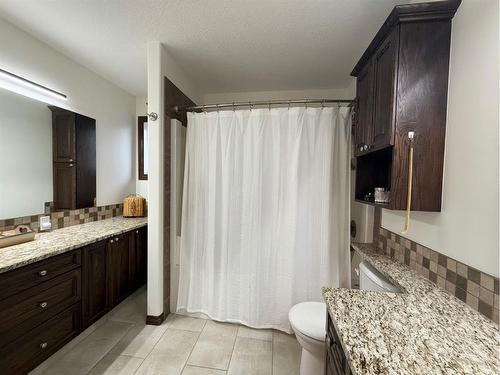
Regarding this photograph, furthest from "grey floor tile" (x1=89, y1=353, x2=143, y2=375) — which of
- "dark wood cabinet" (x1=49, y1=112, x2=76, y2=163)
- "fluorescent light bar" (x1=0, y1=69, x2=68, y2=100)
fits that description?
"fluorescent light bar" (x1=0, y1=69, x2=68, y2=100)

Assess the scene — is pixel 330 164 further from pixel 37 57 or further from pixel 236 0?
pixel 37 57

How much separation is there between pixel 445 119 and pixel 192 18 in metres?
1.72

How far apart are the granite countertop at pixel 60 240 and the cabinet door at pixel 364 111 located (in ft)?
7.18

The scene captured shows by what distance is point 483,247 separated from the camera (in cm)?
91

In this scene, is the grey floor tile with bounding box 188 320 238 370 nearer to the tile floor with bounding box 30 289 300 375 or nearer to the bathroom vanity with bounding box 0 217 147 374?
the tile floor with bounding box 30 289 300 375

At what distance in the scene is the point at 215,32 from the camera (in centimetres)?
174

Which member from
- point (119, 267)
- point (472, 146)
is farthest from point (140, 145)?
point (472, 146)

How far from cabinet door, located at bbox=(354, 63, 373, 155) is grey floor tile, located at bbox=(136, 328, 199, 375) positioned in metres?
1.99

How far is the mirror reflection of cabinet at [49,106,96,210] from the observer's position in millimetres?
2053

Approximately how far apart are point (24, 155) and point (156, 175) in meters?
1.05

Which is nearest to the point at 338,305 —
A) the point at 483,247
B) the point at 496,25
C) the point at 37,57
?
the point at 483,247

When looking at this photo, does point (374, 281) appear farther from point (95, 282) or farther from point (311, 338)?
point (95, 282)

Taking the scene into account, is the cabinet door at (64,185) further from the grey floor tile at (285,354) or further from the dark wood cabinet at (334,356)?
the dark wood cabinet at (334,356)

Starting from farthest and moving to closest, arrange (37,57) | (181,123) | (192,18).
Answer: (181,123) → (37,57) → (192,18)
